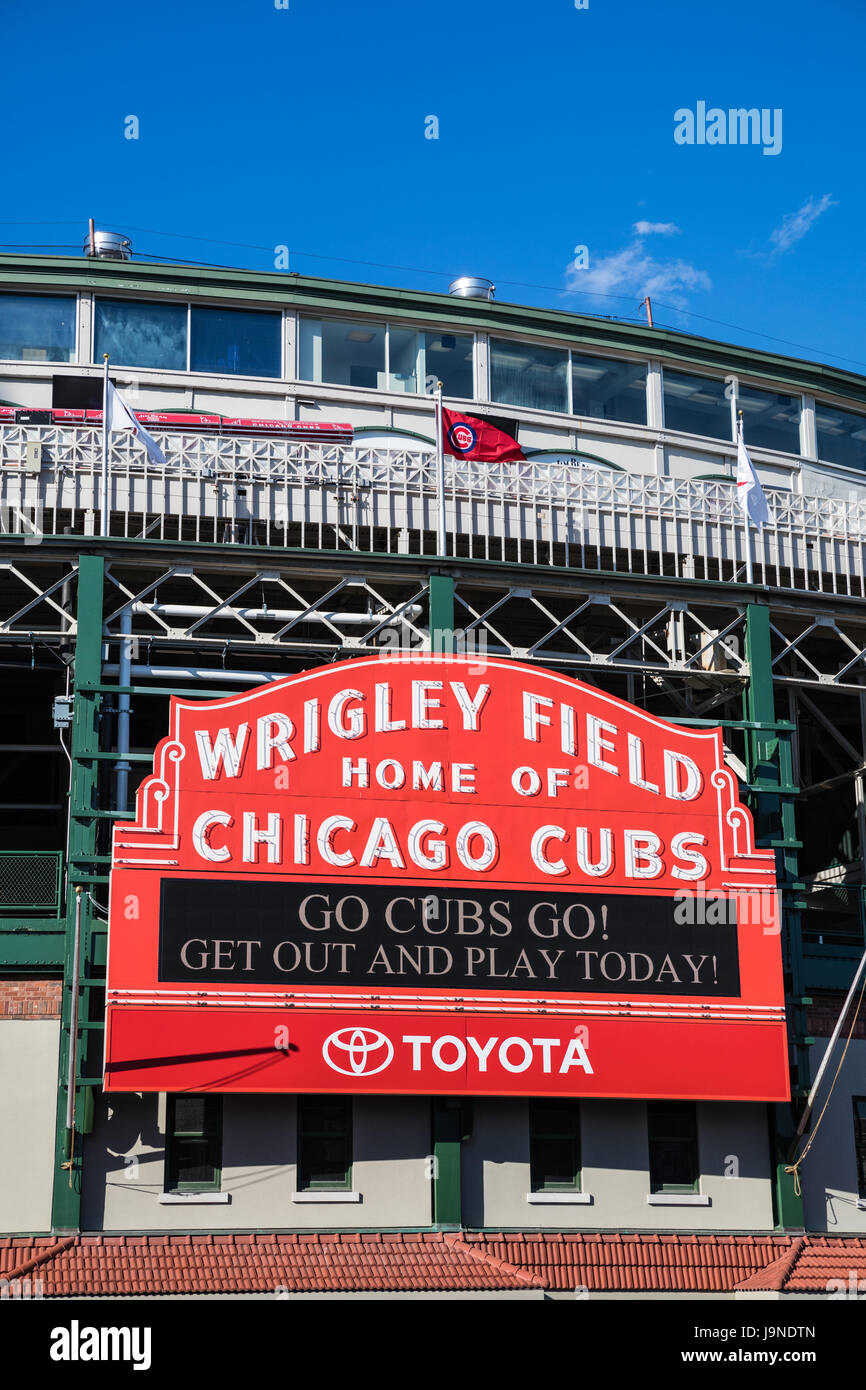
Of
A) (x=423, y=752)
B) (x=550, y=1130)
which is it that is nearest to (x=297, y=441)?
(x=423, y=752)

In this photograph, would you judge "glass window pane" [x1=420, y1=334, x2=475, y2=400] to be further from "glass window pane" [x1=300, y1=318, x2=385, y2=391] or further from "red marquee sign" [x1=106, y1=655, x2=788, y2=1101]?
"red marquee sign" [x1=106, y1=655, x2=788, y2=1101]

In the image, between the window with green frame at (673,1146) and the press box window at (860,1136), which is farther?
the press box window at (860,1136)

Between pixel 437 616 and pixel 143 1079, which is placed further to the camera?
pixel 437 616

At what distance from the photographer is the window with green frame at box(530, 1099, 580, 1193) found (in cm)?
2531

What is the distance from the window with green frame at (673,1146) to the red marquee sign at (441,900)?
39.1 inches

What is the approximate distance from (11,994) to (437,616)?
28.6 feet

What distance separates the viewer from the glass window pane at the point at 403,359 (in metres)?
37.1

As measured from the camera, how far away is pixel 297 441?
31438 millimetres

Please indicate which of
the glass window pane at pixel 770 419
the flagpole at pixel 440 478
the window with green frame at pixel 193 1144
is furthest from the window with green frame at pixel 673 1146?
the glass window pane at pixel 770 419

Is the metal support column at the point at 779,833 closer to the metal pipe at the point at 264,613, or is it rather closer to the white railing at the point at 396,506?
the white railing at the point at 396,506

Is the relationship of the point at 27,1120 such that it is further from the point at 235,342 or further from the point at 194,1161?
the point at 235,342
